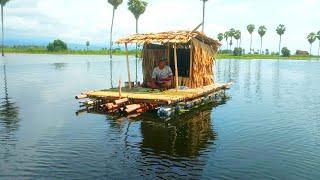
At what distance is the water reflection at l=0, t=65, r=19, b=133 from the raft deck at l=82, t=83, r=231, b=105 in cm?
457

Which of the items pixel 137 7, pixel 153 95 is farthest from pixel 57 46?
pixel 153 95

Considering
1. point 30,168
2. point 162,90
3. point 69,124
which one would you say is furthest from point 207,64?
point 30,168

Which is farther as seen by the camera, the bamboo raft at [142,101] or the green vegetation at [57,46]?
the green vegetation at [57,46]

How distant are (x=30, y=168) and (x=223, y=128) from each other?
33.5 feet

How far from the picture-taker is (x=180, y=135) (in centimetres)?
1856

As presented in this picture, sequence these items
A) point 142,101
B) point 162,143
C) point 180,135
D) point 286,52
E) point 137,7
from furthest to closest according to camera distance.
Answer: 1. point 286,52
2. point 137,7
3. point 142,101
4. point 180,135
5. point 162,143

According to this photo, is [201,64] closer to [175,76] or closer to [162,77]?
[175,76]

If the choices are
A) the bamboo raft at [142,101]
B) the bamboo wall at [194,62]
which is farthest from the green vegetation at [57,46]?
the bamboo raft at [142,101]

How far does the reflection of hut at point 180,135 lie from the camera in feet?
53.3

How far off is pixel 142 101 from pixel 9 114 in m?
7.84

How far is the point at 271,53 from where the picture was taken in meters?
181

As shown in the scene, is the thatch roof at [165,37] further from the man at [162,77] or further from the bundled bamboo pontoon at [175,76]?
the man at [162,77]

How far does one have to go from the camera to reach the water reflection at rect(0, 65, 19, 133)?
20250 millimetres

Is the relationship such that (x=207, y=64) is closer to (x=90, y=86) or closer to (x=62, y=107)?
(x=62, y=107)
